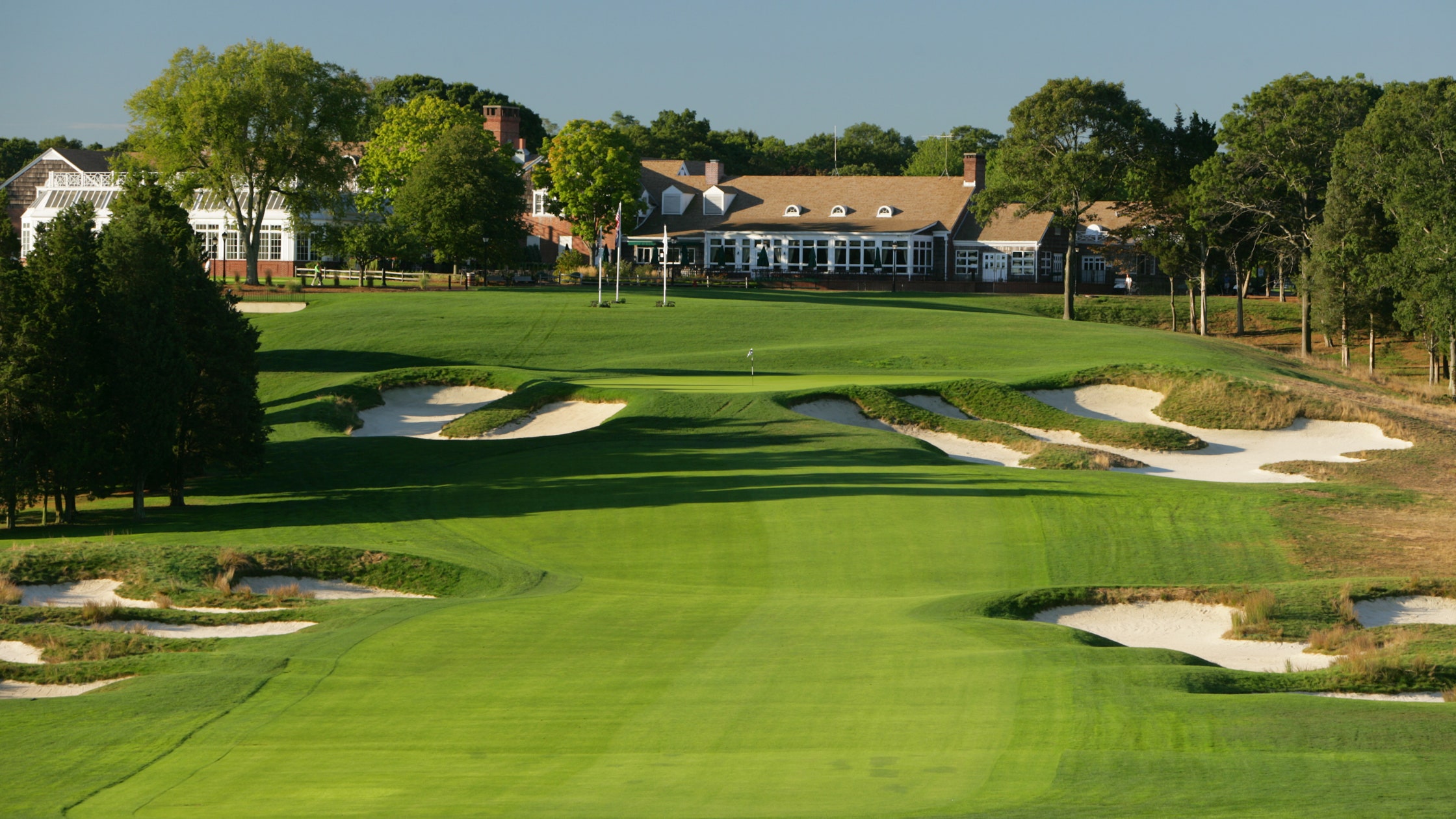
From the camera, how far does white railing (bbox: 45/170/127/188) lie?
8100cm

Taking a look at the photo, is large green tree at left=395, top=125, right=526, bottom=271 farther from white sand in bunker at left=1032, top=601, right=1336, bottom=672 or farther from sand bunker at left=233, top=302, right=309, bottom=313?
white sand in bunker at left=1032, top=601, right=1336, bottom=672

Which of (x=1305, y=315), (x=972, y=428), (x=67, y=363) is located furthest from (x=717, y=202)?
(x=67, y=363)

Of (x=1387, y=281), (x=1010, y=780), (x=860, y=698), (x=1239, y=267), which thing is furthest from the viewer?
(x=1239, y=267)

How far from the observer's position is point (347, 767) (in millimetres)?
9312

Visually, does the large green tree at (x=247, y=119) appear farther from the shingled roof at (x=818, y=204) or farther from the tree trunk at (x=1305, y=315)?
the tree trunk at (x=1305, y=315)

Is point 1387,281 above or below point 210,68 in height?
below

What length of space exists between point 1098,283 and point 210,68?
54.3m

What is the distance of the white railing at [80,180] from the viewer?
81000mm

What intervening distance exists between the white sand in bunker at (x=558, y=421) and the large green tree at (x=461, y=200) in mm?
28180

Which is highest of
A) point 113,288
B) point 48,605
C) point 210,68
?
point 210,68

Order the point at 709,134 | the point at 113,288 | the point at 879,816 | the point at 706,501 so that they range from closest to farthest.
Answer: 1. the point at 879,816
2. the point at 706,501
3. the point at 113,288
4. the point at 709,134

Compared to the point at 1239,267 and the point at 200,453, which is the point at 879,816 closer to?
the point at 200,453

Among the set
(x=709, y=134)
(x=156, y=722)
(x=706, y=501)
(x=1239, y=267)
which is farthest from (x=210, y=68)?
(x=709, y=134)

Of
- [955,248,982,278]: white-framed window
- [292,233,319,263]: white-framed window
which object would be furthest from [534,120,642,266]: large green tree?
[955,248,982,278]: white-framed window
